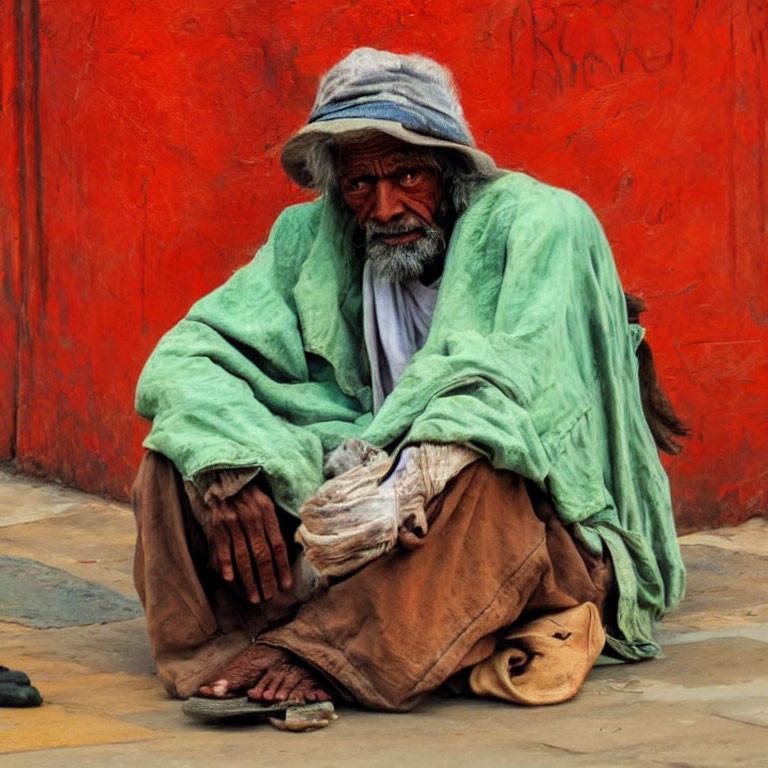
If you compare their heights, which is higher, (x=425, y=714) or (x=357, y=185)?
(x=357, y=185)

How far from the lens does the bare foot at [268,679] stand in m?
4.36

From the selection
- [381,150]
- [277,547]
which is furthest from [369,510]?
[381,150]

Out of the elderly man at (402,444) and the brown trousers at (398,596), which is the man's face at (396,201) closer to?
the elderly man at (402,444)

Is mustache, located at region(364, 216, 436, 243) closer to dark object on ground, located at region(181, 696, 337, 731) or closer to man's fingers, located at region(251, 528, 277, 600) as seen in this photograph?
man's fingers, located at region(251, 528, 277, 600)

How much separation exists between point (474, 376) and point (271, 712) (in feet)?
2.92

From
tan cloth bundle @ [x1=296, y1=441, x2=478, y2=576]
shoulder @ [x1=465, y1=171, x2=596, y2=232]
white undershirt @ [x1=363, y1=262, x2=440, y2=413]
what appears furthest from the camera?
white undershirt @ [x1=363, y1=262, x2=440, y2=413]

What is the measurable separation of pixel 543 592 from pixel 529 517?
187mm

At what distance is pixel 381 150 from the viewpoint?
512cm

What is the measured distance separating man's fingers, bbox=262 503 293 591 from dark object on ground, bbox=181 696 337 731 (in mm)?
379

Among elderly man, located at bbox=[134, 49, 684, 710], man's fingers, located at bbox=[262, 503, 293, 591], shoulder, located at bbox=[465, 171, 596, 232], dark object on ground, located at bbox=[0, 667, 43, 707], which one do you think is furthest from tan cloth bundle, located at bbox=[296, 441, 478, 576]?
shoulder, located at bbox=[465, 171, 596, 232]

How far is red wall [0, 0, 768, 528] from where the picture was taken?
6.67m

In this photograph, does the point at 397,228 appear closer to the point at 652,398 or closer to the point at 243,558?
the point at 652,398

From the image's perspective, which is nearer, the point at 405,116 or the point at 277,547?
the point at 277,547

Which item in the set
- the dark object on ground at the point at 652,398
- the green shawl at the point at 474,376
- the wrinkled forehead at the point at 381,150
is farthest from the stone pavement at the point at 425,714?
the wrinkled forehead at the point at 381,150
